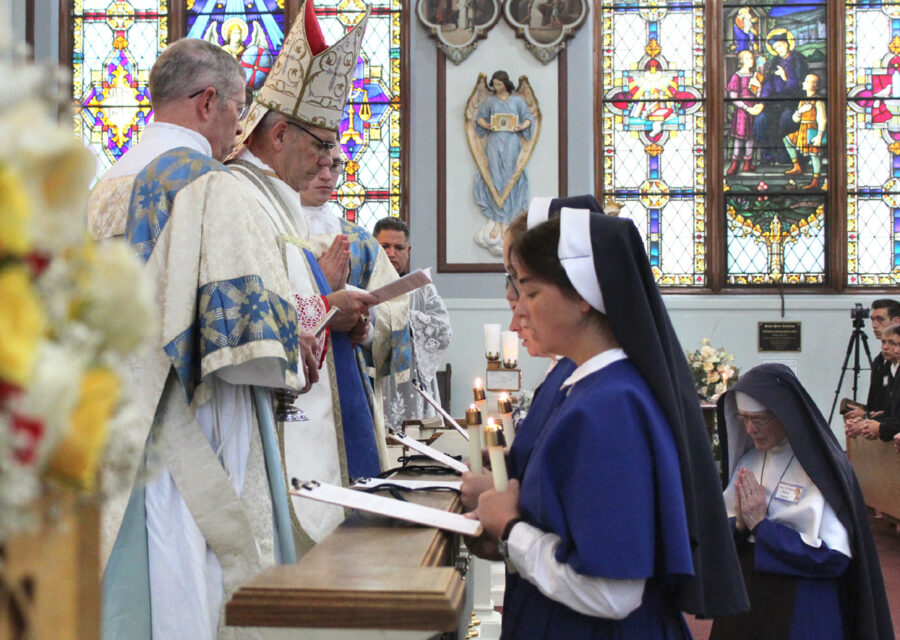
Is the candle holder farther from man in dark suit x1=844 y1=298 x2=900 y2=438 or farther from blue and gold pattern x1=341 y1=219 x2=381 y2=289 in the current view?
man in dark suit x1=844 y1=298 x2=900 y2=438

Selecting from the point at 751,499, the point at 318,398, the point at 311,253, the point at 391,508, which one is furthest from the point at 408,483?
the point at 751,499

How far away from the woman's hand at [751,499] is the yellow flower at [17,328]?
338 cm

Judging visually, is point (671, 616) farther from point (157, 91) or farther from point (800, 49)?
point (800, 49)

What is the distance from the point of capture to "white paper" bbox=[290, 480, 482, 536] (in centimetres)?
173

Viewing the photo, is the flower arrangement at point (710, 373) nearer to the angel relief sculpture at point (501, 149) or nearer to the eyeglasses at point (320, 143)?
the angel relief sculpture at point (501, 149)

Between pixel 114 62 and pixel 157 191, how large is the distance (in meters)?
8.75

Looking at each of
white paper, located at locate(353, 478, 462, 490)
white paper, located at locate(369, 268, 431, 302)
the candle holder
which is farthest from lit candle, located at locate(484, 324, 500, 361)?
white paper, located at locate(353, 478, 462, 490)

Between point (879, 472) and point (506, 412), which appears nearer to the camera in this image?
point (506, 412)

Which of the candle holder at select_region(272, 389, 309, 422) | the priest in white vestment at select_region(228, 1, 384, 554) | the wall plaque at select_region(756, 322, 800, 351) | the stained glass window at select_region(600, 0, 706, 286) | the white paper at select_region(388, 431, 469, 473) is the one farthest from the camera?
the stained glass window at select_region(600, 0, 706, 286)

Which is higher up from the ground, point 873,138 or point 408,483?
point 873,138

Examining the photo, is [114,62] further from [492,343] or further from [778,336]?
[778,336]

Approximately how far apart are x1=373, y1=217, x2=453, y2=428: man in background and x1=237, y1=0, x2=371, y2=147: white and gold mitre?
2.76 meters

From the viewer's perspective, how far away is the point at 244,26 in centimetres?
1041

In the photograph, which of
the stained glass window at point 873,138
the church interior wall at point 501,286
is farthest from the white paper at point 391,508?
the stained glass window at point 873,138
